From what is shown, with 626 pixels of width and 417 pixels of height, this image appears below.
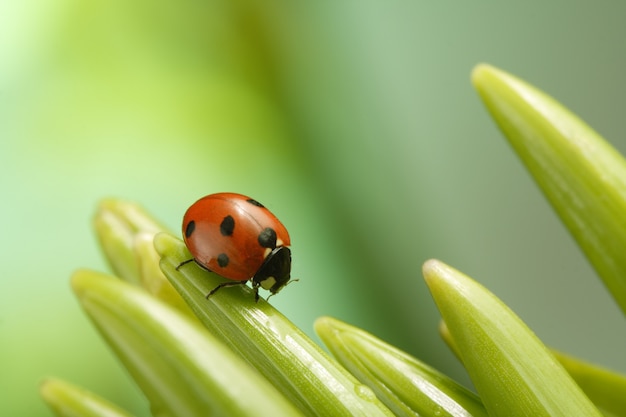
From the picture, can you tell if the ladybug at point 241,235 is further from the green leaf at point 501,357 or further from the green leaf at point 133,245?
the green leaf at point 501,357

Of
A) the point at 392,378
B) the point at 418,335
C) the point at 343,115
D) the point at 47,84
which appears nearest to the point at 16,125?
the point at 47,84

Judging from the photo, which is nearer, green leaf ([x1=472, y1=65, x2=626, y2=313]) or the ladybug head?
green leaf ([x1=472, y1=65, x2=626, y2=313])

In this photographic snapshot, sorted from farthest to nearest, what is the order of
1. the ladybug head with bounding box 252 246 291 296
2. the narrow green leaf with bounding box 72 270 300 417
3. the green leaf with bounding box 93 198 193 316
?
the ladybug head with bounding box 252 246 291 296
the green leaf with bounding box 93 198 193 316
the narrow green leaf with bounding box 72 270 300 417

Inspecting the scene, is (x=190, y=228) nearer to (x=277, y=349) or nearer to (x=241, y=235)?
(x=241, y=235)

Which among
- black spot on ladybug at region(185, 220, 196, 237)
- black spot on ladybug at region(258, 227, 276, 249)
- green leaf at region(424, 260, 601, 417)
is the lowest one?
green leaf at region(424, 260, 601, 417)

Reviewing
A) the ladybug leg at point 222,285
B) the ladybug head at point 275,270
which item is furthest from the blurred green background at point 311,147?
the ladybug leg at point 222,285

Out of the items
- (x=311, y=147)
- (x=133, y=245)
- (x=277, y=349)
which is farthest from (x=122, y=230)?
(x=311, y=147)

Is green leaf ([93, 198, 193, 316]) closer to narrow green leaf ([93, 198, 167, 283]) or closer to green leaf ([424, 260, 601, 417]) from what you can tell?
narrow green leaf ([93, 198, 167, 283])

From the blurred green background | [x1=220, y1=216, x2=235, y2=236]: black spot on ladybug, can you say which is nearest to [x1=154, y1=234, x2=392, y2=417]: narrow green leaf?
[x1=220, y1=216, x2=235, y2=236]: black spot on ladybug
